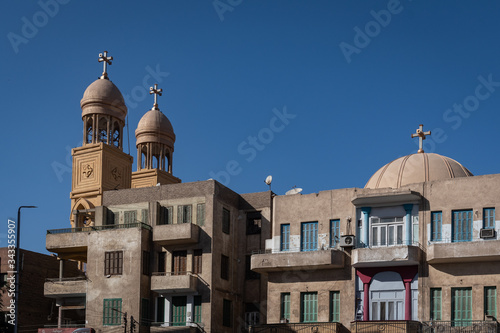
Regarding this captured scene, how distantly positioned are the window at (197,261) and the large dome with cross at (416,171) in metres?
9.96

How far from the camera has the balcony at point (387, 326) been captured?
4212cm

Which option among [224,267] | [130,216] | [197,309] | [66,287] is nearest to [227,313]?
[197,309]

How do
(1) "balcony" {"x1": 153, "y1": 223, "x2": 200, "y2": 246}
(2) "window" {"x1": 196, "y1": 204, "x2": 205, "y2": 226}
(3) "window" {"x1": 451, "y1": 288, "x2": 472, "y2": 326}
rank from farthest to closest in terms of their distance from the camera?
(2) "window" {"x1": 196, "y1": 204, "x2": 205, "y2": 226} < (1) "balcony" {"x1": 153, "y1": 223, "x2": 200, "y2": 246} < (3) "window" {"x1": 451, "y1": 288, "x2": 472, "y2": 326}

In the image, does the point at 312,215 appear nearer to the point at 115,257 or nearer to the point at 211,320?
the point at 211,320

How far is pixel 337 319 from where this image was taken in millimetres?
45188

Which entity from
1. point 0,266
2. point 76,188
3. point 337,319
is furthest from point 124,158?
point 337,319

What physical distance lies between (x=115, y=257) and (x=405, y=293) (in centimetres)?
1635

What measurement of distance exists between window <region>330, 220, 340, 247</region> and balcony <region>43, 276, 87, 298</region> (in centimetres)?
1454

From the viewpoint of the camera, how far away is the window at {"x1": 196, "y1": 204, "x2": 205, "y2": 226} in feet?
165

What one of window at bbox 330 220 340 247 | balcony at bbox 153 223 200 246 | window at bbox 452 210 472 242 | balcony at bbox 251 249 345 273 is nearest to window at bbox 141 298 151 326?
balcony at bbox 153 223 200 246

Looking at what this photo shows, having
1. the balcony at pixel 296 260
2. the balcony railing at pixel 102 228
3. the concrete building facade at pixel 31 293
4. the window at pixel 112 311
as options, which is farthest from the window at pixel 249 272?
the concrete building facade at pixel 31 293

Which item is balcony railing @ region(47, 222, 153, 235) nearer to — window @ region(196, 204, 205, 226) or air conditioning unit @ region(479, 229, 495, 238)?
window @ region(196, 204, 205, 226)

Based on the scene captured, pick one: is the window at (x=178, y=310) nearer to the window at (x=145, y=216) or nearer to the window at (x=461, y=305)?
the window at (x=145, y=216)

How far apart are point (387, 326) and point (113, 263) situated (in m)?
16.2
